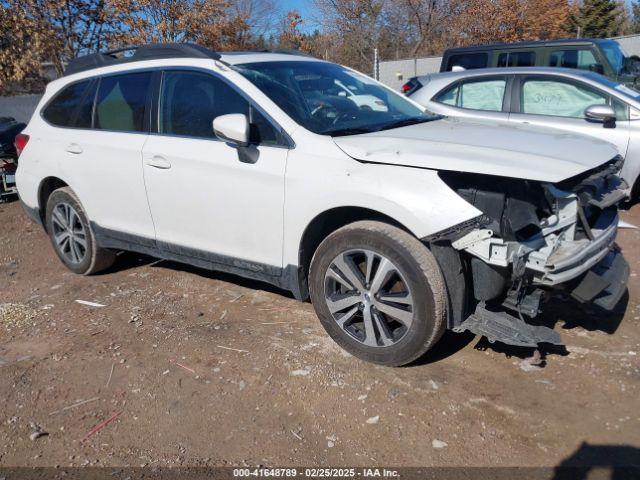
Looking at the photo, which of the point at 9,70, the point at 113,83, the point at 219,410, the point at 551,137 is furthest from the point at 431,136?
the point at 9,70

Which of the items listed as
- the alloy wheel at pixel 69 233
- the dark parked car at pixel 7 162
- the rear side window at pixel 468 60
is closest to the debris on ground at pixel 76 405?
the alloy wheel at pixel 69 233

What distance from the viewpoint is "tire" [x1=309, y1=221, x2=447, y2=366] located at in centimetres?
322

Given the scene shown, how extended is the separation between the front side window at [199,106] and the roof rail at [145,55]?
147mm

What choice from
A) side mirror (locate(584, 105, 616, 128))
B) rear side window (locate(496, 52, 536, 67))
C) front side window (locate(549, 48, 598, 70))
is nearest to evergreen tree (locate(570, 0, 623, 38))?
rear side window (locate(496, 52, 536, 67))

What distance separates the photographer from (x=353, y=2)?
2500cm

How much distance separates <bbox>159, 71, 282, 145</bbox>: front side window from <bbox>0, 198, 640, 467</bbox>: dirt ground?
1.37m

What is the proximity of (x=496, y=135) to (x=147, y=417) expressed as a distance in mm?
2573

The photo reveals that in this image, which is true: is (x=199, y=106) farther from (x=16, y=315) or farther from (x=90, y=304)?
(x=16, y=315)

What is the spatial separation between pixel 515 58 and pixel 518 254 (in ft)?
24.1

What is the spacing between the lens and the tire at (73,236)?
5.17 metres

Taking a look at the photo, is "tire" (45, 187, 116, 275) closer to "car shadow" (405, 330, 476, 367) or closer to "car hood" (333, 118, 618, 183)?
"car hood" (333, 118, 618, 183)

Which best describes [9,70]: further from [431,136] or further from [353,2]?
[353,2]

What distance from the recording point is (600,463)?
8.86 feet

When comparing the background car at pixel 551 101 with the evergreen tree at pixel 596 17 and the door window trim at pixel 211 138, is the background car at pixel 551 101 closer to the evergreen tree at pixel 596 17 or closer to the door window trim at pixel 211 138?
the door window trim at pixel 211 138
